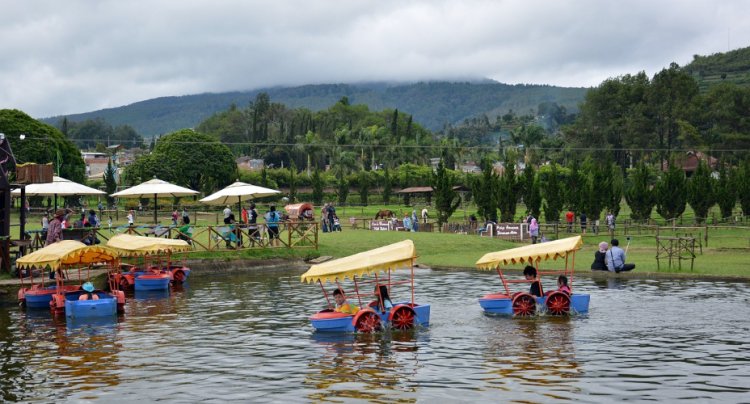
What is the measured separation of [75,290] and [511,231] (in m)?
32.0

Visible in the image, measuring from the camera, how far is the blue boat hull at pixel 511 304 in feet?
85.0

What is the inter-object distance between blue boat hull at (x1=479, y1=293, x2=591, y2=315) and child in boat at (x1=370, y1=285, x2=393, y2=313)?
3685 millimetres

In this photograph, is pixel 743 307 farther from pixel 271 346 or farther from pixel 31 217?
pixel 31 217

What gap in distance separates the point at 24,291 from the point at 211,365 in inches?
539

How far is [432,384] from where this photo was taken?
704 inches

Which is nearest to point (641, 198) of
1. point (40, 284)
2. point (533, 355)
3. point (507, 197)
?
point (507, 197)

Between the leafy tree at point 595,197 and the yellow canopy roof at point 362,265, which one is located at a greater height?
the leafy tree at point 595,197

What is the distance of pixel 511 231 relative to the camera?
5525cm

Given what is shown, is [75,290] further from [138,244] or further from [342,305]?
[342,305]

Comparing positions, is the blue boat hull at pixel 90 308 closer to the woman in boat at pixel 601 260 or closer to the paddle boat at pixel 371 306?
the paddle boat at pixel 371 306

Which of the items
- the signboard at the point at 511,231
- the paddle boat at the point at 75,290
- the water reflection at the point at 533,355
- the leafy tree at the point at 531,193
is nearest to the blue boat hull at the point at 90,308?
the paddle boat at the point at 75,290

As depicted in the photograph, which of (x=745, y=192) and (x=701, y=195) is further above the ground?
(x=745, y=192)

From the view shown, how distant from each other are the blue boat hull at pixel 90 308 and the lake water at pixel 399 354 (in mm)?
761

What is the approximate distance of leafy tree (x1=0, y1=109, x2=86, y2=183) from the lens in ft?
313
